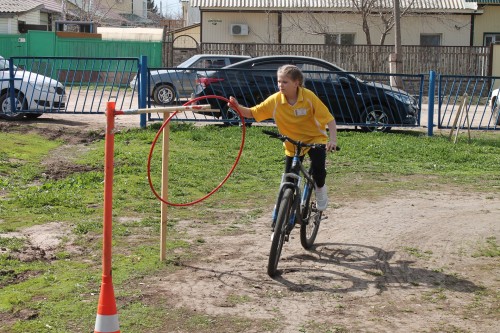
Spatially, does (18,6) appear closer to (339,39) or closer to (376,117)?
(339,39)

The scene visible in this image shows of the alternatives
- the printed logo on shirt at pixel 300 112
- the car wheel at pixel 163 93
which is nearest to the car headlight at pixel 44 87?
the car wheel at pixel 163 93

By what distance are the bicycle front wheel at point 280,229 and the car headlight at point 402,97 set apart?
37.2 feet

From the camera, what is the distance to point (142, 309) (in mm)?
5844

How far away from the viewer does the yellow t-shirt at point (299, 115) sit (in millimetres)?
7312

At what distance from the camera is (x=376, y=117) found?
17766 mm

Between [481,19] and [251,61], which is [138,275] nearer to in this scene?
[251,61]

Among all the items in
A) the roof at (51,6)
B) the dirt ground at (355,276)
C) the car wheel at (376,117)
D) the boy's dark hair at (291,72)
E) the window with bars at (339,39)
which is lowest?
the dirt ground at (355,276)

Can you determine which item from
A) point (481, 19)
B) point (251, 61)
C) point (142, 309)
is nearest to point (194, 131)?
point (251, 61)

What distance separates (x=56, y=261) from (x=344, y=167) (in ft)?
22.0

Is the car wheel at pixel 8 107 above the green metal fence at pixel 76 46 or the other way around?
the other way around

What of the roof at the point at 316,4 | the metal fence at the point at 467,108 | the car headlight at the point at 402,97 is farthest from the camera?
the roof at the point at 316,4

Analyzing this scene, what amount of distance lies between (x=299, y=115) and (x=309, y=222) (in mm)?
1026

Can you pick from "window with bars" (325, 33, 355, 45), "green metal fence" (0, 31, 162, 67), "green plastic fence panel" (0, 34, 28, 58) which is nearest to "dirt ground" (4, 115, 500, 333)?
"green metal fence" (0, 31, 162, 67)

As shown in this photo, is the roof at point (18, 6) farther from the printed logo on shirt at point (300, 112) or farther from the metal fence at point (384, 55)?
the printed logo on shirt at point (300, 112)
